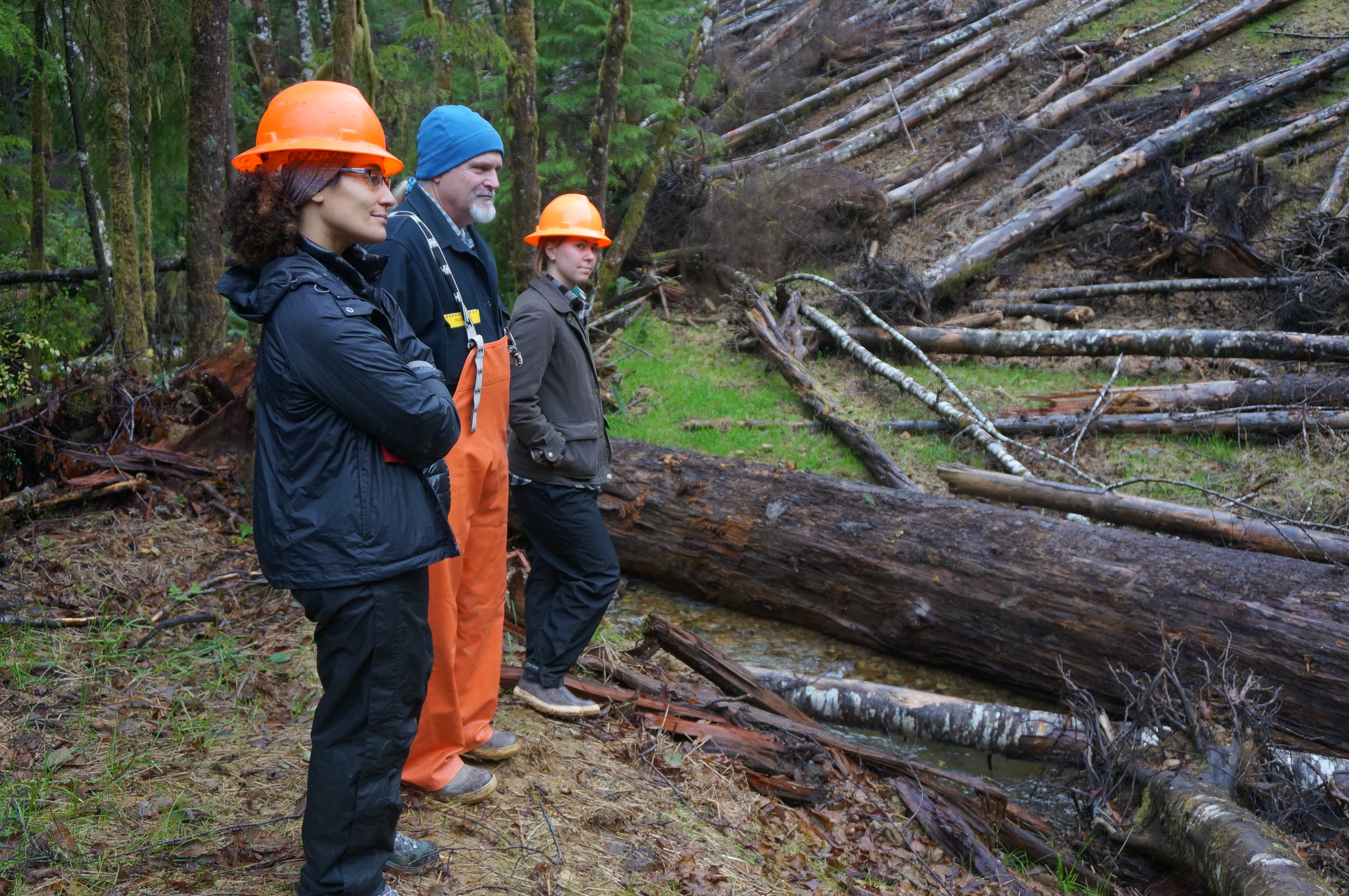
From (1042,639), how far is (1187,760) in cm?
121

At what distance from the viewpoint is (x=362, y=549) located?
238 centimetres

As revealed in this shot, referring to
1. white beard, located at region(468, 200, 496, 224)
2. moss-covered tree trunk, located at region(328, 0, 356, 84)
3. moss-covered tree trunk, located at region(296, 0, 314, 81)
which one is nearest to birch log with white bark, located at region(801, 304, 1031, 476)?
white beard, located at region(468, 200, 496, 224)

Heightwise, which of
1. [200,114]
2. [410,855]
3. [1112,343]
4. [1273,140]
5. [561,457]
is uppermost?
[200,114]

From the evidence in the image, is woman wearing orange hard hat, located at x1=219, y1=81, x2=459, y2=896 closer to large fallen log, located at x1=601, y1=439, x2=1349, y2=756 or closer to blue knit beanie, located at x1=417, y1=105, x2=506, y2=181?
blue knit beanie, located at x1=417, y1=105, x2=506, y2=181

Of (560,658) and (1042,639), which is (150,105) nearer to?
(560,658)

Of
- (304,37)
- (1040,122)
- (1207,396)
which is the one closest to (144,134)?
(304,37)

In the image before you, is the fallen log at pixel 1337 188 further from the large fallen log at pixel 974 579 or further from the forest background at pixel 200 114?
the forest background at pixel 200 114

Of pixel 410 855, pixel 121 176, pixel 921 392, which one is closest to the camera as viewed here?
pixel 410 855

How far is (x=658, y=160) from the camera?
42.8ft

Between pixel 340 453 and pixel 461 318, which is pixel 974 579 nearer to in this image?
pixel 461 318

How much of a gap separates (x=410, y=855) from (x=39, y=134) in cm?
1050

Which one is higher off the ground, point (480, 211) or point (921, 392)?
point (480, 211)

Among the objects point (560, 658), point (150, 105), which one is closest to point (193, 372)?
point (150, 105)

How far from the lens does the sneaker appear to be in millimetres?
2973
